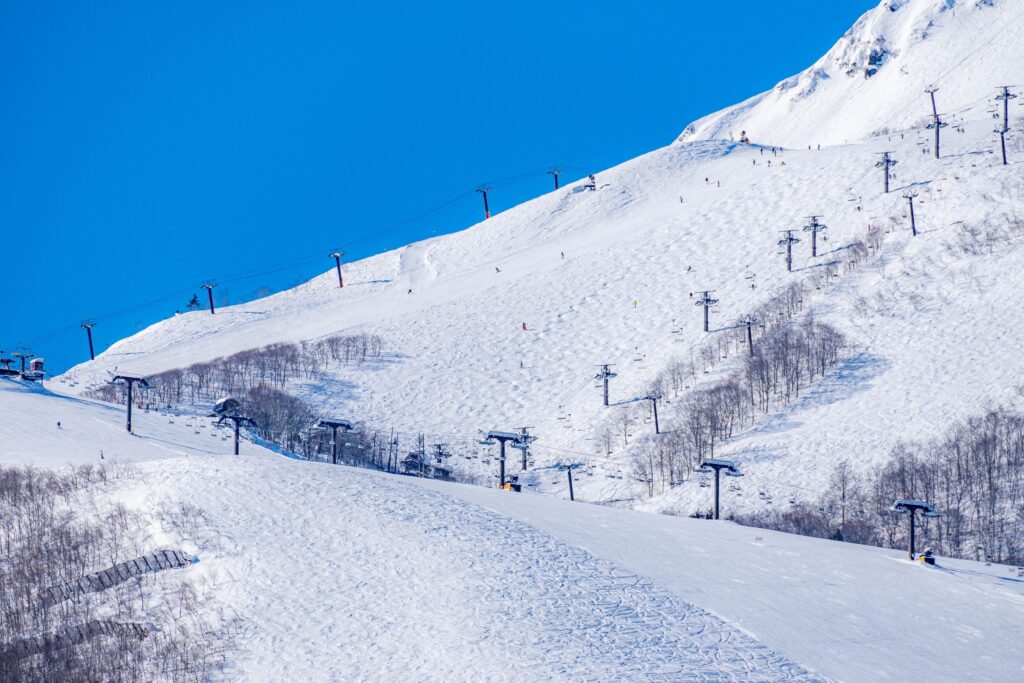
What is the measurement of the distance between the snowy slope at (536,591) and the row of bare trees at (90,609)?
1159mm

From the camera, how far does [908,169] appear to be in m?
118

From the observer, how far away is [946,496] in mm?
64875

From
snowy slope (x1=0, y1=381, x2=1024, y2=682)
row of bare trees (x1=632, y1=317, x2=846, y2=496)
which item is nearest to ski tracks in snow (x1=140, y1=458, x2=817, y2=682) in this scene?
snowy slope (x1=0, y1=381, x2=1024, y2=682)

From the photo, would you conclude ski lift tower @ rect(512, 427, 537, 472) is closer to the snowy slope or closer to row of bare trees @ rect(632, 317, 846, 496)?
row of bare trees @ rect(632, 317, 846, 496)

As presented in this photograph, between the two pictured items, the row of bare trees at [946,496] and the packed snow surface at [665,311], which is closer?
the row of bare trees at [946,496]

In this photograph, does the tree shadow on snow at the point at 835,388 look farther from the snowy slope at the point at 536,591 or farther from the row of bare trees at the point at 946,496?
the snowy slope at the point at 536,591

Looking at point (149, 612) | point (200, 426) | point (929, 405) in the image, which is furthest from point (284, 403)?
point (149, 612)

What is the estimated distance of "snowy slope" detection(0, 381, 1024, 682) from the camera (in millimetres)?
36438

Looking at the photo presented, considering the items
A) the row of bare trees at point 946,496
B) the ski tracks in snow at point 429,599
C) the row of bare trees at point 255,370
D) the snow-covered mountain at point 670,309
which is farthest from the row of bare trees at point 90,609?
the row of bare trees at point 255,370

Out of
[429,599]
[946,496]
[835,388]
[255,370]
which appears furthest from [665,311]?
[429,599]

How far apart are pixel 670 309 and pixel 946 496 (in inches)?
1660

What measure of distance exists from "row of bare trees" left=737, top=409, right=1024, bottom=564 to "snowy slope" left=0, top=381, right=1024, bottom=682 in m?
7.38

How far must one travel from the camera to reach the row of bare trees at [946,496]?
2406 inches

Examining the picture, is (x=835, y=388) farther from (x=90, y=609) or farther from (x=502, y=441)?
(x=90, y=609)
